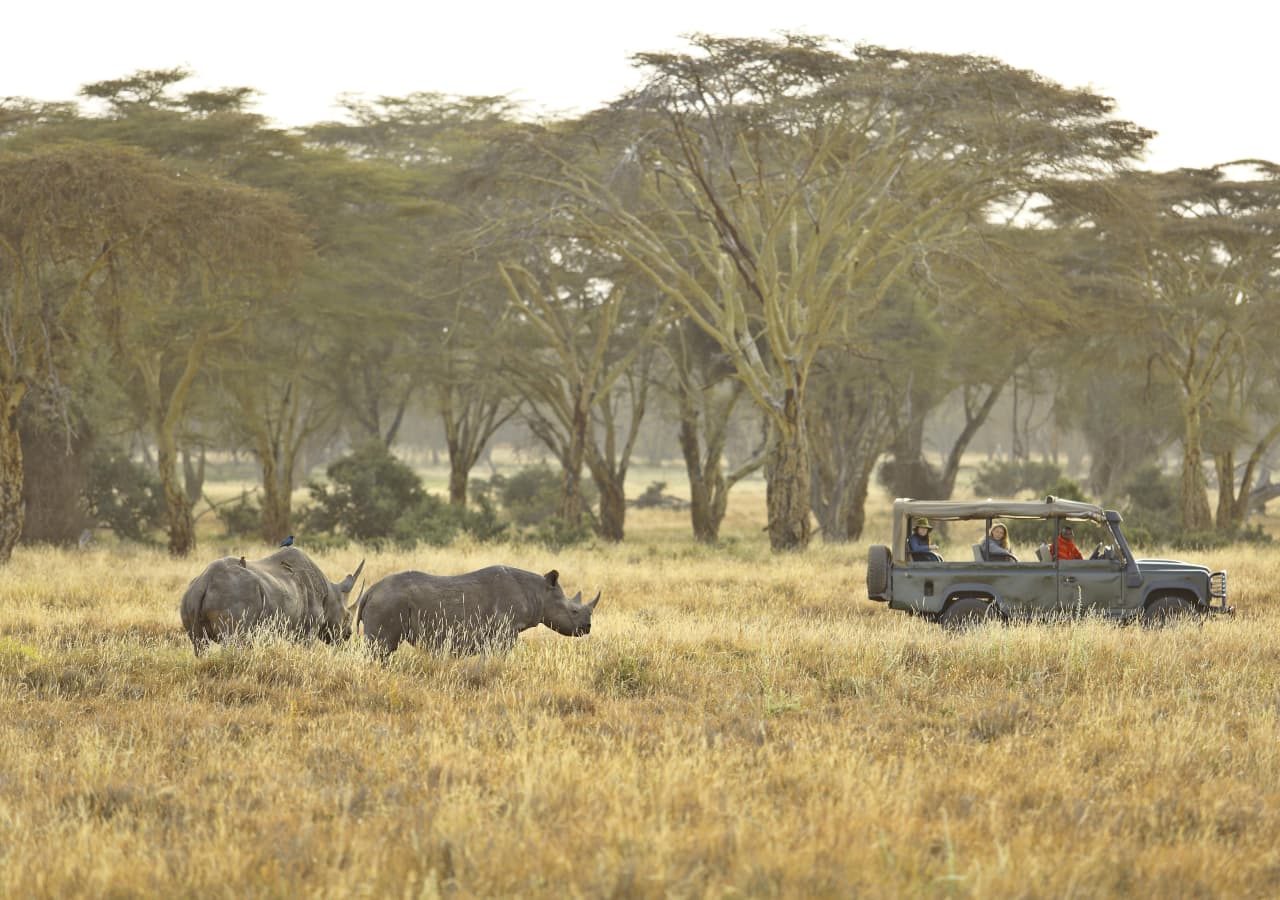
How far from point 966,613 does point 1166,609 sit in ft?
6.77

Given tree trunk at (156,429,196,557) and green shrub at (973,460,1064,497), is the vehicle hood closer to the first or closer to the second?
tree trunk at (156,429,196,557)

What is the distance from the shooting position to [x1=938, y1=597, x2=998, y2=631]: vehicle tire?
13.1m

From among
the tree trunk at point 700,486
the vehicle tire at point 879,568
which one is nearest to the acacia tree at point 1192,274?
the tree trunk at point 700,486

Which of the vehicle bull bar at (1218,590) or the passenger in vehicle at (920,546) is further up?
the passenger in vehicle at (920,546)

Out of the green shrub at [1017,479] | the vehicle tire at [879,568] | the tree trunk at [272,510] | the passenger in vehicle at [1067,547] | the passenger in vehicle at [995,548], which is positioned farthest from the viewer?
the green shrub at [1017,479]

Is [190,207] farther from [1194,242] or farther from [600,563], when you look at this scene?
[1194,242]

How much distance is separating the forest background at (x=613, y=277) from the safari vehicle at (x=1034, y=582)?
36.6 ft

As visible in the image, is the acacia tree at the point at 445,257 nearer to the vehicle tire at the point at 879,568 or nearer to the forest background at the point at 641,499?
the forest background at the point at 641,499

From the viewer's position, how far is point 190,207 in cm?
2103

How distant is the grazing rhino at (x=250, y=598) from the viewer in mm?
10898

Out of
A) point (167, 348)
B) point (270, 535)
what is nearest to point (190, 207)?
point (167, 348)

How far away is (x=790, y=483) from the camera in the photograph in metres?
26.2

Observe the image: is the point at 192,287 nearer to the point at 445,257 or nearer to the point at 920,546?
the point at 445,257

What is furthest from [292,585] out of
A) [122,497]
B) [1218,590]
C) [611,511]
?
[122,497]
